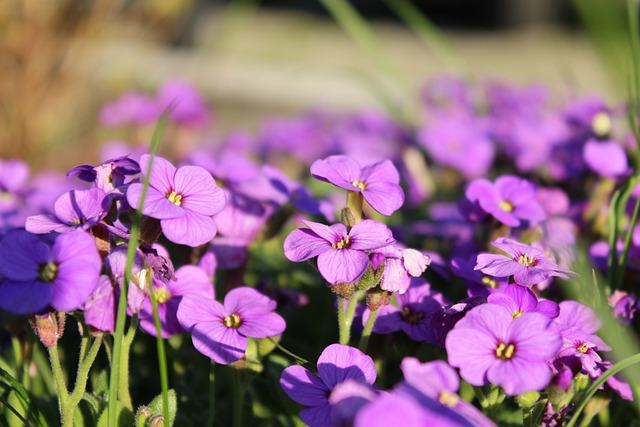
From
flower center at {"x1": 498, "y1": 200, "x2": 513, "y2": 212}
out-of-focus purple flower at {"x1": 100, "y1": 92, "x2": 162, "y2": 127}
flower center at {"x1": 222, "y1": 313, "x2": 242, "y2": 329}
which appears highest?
flower center at {"x1": 498, "y1": 200, "x2": 513, "y2": 212}

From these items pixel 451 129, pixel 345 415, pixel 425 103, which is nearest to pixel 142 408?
pixel 345 415

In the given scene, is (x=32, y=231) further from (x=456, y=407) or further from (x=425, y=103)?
(x=425, y=103)

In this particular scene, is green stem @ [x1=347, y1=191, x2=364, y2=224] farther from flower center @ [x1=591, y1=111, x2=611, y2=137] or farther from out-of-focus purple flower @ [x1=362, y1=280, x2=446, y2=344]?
flower center @ [x1=591, y1=111, x2=611, y2=137]

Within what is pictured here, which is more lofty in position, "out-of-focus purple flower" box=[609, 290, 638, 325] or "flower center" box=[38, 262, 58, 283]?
"flower center" box=[38, 262, 58, 283]

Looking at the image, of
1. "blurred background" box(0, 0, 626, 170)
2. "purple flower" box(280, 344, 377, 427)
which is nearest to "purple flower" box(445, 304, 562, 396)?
"purple flower" box(280, 344, 377, 427)

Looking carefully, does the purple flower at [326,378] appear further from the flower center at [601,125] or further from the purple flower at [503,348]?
the flower center at [601,125]

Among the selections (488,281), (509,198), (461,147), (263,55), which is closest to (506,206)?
(509,198)
